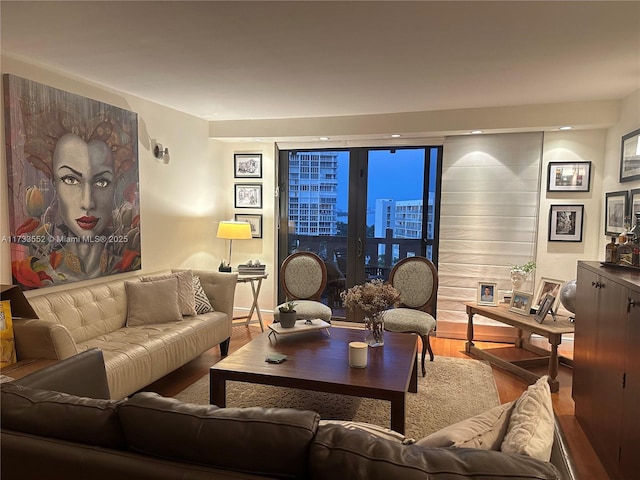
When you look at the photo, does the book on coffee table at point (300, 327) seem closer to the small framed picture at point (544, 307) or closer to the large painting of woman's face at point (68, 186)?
the large painting of woman's face at point (68, 186)

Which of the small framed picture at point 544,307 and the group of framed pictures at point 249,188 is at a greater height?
the group of framed pictures at point 249,188

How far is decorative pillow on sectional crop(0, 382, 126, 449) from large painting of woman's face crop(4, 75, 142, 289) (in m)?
1.99

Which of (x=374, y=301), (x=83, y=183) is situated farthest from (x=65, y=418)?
(x=83, y=183)

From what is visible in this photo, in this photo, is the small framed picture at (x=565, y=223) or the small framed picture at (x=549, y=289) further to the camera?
the small framed picture at (x=565, y=223)

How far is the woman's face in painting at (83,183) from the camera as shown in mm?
3240

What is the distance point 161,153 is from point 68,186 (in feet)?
3.94

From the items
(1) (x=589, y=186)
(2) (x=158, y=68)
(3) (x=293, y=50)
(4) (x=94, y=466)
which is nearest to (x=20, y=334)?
(4) (x=94, y=466)

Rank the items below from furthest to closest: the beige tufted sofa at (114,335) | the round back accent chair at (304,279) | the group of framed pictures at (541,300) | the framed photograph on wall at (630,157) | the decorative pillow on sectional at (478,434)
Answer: the round back accent chair at (304,279) → the group of framed pictures at (541,300) → the framed photograph on wall at (630,157) → the beige tufted sofa at (114,335) → the decorative pillow on sectional at (478,434)

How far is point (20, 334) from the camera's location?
254cm

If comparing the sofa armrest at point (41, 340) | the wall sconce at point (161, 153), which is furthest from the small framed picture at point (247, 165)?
the sofa armrest at point (41, 340)

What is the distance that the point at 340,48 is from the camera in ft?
8.79

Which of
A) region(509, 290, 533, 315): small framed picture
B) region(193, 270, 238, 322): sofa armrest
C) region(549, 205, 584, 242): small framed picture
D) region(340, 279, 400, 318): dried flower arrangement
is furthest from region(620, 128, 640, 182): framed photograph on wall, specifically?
region(193, 270, 238, 322): sofa armrest

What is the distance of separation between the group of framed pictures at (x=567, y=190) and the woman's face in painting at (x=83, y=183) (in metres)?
4.34

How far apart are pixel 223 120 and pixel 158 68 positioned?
2036 mm
